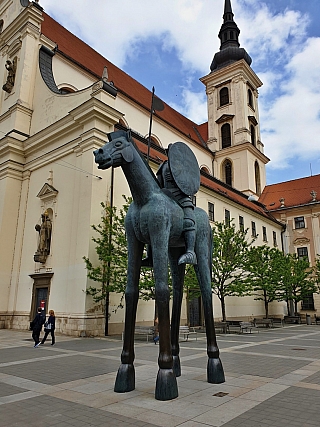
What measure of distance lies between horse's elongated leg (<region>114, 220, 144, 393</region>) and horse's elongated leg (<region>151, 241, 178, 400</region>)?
53cm

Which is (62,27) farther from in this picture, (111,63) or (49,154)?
(49,154)

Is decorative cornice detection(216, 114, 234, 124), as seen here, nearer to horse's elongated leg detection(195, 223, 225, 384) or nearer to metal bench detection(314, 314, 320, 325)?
metal bench detection(314, 314, 320, 325)

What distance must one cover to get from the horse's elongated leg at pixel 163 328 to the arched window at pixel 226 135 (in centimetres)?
4056

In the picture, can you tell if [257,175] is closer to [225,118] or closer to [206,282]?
[225,118]

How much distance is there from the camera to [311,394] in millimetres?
5910

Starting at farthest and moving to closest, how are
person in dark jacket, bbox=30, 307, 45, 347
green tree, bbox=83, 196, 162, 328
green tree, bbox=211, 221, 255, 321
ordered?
green tree, bbox=211, 221, 255, 321, green tree, bbox=83, 196, 162, 328, person in dark jacket, bbox=30, 307, 45, 347

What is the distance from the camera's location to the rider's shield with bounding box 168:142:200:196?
6871 mm

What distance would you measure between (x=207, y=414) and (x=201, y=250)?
121 inches

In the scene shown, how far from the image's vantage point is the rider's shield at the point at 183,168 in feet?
22.5

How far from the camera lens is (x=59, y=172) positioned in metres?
21.0

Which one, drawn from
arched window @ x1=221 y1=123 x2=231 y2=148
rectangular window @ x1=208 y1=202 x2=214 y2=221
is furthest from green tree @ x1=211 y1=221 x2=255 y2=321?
arched window @ x1=221 y1=123 x2=231 y2=148

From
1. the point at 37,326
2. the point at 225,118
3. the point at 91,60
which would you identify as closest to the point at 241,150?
the point at 225,118

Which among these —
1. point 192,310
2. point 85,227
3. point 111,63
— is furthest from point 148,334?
point 111,63

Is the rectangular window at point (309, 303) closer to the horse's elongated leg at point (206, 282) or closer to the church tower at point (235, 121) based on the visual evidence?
the church tower at point (235, 121)
